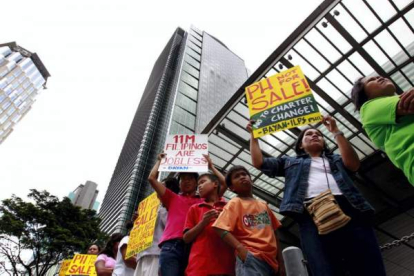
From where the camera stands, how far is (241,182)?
7.89 feet

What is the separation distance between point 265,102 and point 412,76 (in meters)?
7.70

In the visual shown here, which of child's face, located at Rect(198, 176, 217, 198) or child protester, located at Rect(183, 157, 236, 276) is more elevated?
child's face, located at Rect(198, 176, 217, 198)

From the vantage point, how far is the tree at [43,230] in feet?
38.6

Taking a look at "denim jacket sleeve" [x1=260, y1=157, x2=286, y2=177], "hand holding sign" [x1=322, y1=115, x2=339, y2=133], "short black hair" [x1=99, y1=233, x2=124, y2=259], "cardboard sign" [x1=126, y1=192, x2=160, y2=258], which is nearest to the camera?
"hand holding sign" [x1=322, y1=115, x2=339, y2=133]

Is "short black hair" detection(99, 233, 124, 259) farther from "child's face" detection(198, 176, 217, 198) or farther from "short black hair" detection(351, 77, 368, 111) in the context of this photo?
"short black hair" detection(351, 77, 368, 111)

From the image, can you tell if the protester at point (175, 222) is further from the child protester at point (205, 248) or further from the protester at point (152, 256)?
the protester at point (152, 256)

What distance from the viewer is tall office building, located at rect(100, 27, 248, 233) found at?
4188cm

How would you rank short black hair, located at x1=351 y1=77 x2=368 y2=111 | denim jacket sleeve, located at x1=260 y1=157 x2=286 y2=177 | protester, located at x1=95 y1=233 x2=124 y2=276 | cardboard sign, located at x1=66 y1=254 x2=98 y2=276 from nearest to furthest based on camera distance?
1. short black hair, located at x1=351 y1=77 x2=368 y2=111
2. denim jacket sleeve, located at x1=260 y1=157 x2=286 y2=177
3. protester, located at x1=95 y1=233 x2=124 y2=276
4. cardboard sign, located at x1=66 y1=254 x2=98 y2=276

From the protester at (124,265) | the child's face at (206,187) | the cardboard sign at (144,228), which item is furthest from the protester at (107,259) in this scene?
the child's face at (206,187)

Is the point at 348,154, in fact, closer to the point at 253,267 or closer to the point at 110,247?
the point at 253,267

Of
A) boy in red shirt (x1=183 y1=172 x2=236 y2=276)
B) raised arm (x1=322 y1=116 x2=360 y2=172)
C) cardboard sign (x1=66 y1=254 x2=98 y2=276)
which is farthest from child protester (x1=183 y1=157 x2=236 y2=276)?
cardboard sign (x1=66 y1=254 x2=98 y2=276)

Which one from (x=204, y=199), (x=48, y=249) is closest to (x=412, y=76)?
(x=204, y=199)

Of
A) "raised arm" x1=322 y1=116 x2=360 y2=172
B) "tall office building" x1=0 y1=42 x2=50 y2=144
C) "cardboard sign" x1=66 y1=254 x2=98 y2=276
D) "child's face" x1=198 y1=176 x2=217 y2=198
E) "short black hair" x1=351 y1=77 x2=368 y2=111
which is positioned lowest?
"raised arm" x1=322 y1=116 x2=360 y2=172

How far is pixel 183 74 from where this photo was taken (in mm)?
46375
